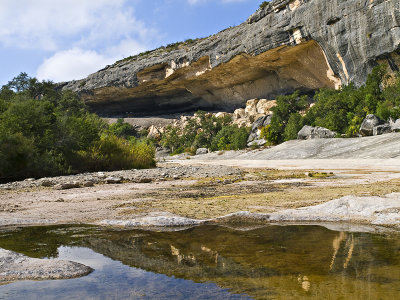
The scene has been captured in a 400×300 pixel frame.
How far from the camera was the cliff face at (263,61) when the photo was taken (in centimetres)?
3144

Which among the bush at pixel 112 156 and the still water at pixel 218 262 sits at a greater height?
the bush at pixel 112 156

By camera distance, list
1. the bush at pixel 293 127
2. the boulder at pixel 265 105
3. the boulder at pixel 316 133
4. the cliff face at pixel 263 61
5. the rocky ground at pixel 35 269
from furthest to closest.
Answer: the boulder at pixel 265 105, the bush at pixel 293 127, the cliff face at pixel 263 61, the boulder at pixel 316 133, the rocky ground at pixel 35 269

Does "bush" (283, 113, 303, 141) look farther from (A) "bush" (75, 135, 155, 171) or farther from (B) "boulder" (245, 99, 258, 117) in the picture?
(A) "bush" (75, 135, 155, 171)

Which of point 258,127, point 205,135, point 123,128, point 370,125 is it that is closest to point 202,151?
point 205,135

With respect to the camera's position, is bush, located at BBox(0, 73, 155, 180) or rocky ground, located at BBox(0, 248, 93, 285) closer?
rocky ground, located at BBox(0, 248, 93, 285)

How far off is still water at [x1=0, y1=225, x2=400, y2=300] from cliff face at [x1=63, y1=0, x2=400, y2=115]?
30761mm

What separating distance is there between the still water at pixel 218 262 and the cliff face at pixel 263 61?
30.8 metres

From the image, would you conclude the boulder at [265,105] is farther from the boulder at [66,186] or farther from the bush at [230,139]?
the boulder at [66,186]

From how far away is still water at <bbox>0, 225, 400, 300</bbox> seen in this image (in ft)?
7.35

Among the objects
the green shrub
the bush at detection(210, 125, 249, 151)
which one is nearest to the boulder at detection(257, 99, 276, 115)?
the bush at detection(210, 125, 249, 151)

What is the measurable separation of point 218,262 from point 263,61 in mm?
46498

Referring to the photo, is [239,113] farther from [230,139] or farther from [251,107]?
[230,139]

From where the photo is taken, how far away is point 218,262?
292 cm

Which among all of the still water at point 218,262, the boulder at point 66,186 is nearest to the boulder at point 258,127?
the boulder at point 66,186
